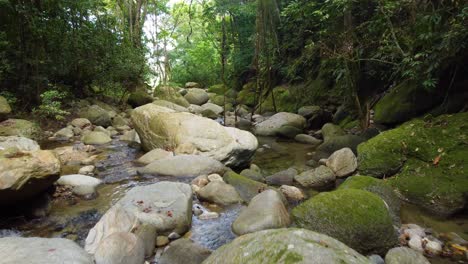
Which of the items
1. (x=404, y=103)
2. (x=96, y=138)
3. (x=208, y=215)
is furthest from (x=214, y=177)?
(x=404, y=103)

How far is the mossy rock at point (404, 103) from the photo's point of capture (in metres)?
6.62

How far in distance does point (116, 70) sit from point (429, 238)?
11.9m

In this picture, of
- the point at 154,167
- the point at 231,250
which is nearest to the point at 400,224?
the point at 231,250

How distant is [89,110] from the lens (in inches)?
417

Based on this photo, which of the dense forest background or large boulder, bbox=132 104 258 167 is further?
large boulder, bbox=132 104 258 167

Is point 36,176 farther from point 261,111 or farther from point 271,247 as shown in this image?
point 261,111

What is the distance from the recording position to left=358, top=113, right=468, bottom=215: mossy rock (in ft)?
14.3

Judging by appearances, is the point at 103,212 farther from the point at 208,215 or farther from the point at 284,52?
the point at 284,52

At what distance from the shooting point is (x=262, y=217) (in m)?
3.62

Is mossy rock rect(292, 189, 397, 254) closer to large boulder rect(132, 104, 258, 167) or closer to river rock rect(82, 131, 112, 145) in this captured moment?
large boulder rect(132, 104, 258, 167)

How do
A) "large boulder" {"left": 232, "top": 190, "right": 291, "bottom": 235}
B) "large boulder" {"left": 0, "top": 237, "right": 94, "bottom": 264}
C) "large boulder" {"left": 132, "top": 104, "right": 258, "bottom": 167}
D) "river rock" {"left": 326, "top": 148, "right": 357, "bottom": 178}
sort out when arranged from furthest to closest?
"large boulder" {"left": 132, "top": 104, "right": 258, "bottom": 167}
"river rock" {"left": 326, "top": 148, "right": 357, "bottom": 178}
"large boulder" {"left": 232, "top": 190, "right": 291, "bottom": 235}
"large boulder" {"left": 0, "top": 237, "right": 94, "bottom": 264}

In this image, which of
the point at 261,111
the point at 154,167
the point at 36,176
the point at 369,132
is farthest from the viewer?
the point at 261,111

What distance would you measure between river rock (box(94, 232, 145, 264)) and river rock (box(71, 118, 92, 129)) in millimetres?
7494

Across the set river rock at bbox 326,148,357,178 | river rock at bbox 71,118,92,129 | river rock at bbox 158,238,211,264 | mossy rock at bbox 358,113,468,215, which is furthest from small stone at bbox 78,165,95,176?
mossy rock at bbox 358,113,468,215
